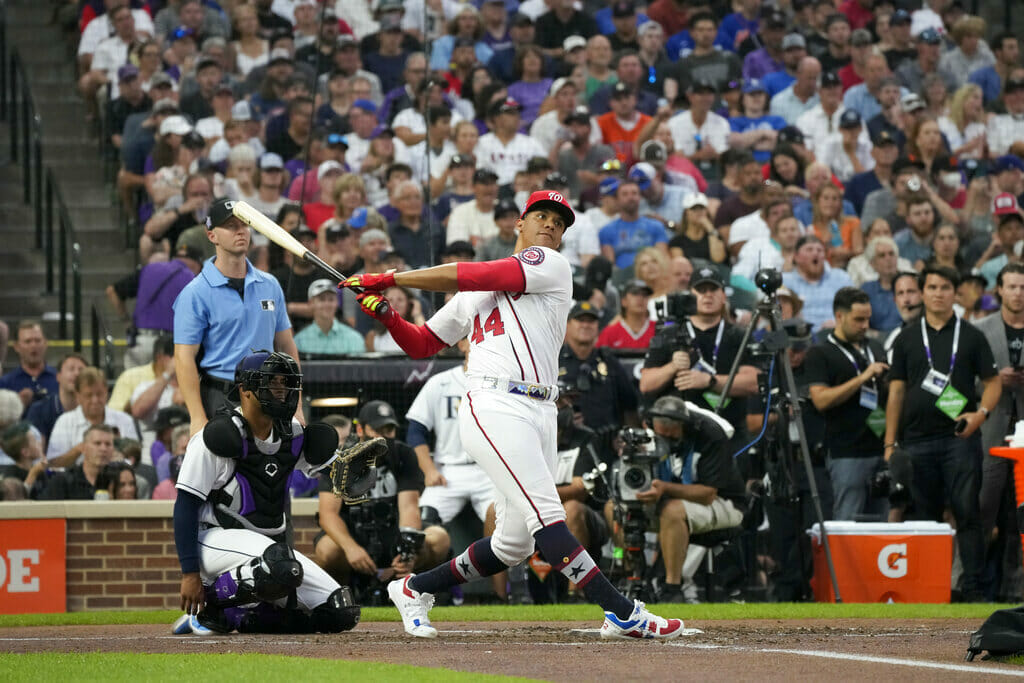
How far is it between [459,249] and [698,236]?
2231 mm

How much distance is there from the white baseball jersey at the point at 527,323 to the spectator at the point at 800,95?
875 cm

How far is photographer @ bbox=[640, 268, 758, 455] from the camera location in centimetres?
963

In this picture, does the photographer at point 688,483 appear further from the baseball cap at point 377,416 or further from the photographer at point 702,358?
the baseball cap at point 377,416

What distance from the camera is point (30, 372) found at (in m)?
11.1

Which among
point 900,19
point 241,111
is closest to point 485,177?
point 241,111

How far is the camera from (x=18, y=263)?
1313cm

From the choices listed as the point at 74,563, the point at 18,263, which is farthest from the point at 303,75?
the point at 74,563

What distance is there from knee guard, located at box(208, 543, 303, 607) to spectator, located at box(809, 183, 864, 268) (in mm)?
7041

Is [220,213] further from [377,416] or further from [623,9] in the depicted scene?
[623,9]

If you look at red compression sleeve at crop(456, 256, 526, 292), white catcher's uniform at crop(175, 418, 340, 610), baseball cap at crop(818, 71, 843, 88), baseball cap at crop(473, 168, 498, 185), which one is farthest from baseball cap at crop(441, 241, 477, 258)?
red compression sleeve at crop(456, 256, 526, 292)

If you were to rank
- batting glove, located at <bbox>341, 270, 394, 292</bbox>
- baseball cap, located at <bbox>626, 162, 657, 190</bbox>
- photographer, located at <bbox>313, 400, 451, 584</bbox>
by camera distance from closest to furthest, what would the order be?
batting glove, located at <bbox>341, 270, 394, 292</bbox>
photographer, located at <bbox>313, 400, 451, 584</bbox>
baseball cap, located at <bbox>626, 162, 657, 190</bbox>

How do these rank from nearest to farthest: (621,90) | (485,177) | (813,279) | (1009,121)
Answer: (813,279), (485,177), (621,90), (1009,121)

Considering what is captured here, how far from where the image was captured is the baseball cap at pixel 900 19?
600 inches

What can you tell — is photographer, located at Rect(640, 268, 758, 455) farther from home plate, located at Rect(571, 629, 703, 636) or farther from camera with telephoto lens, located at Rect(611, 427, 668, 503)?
home plate, located at Rect(571, 629, 703, 636)
